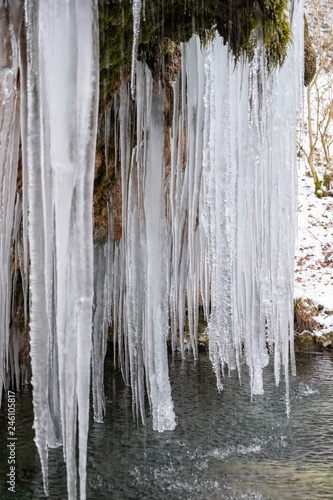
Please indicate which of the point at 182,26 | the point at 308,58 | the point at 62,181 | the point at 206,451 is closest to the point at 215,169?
the point at 182,26

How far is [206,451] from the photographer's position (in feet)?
13.4

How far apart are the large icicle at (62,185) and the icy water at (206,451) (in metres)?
1.97

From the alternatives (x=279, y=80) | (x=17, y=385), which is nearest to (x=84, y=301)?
(x=279, y=80)

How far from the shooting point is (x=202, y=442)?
429cm

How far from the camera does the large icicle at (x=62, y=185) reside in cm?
172

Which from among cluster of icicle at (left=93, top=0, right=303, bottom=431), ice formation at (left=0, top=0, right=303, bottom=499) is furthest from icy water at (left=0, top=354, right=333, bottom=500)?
cluster of icicle at (left=93, top=0, right=303, bottom=431)

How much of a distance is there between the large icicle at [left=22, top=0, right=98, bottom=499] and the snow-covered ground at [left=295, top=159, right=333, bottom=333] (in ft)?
24.7

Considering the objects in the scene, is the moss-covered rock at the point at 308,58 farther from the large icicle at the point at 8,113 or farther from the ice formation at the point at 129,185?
the large icicle at the point at 8,113

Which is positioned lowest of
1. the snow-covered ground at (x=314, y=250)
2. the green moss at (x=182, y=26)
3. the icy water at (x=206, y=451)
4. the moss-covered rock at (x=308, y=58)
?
the icy water at (x=206, y=451)

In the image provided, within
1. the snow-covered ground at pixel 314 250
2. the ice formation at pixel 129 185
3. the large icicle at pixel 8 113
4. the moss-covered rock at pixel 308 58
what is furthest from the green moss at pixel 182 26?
the snow-covered ground at pixel 314 250

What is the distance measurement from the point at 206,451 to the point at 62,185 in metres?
3.17

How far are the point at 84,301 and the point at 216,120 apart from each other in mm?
1936

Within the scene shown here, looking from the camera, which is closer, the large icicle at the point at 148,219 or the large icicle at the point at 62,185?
the large icicle at the point at 62,185

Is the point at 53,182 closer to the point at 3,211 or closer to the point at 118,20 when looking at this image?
the point at 3,211
